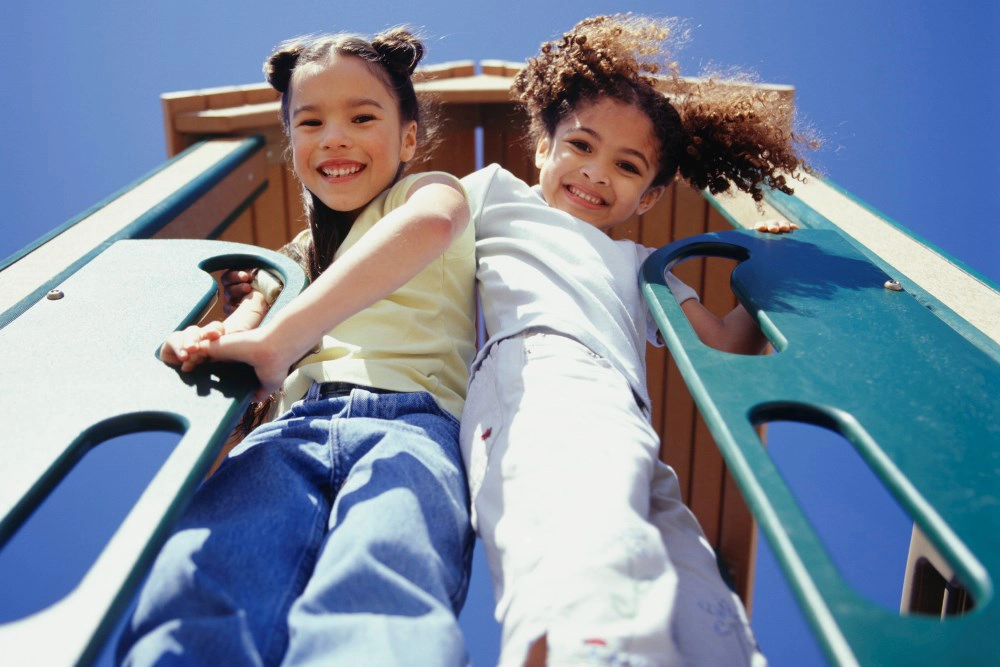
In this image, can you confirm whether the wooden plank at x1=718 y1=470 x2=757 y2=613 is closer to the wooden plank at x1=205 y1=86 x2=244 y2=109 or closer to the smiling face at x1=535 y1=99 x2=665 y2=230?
the smiling face at x1=535 y1=99 x2=665 y2=230

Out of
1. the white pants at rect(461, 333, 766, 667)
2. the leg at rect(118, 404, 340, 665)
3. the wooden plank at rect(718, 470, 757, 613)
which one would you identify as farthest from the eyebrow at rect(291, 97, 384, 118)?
the wooden plank at rect(718, 470, 757, 613)

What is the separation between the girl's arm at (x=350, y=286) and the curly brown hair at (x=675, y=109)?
0.56 m

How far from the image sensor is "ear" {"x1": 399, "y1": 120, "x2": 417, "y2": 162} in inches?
52.8

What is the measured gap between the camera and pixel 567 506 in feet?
2.50

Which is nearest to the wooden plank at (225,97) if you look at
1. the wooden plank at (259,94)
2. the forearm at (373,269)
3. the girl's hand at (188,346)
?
the wooden plank at (259,94)

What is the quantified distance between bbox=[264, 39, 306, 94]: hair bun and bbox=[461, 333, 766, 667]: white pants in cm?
59

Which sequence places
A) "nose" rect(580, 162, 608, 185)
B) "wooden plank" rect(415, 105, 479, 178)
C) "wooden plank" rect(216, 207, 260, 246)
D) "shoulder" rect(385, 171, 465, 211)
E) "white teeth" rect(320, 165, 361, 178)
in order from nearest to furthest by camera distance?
"shoulder" rect(385, 171, 465, 211) → "white teeth" rect(320, 165, 361, 178) → "nose" rect(580, 162, 608, 185) → "wooden plank" rect(216, 207, 260, 246) → "wooden plank" rect(415, 105, 479, 178)

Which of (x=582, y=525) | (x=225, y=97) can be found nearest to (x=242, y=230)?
(x=225, y=97)

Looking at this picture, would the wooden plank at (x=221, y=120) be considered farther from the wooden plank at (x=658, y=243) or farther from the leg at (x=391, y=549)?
the leg at (x=391, y=549)

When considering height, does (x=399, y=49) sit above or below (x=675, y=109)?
above

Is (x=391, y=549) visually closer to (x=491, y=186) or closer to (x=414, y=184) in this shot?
(x=414, y=184)

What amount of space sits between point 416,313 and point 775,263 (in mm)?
533

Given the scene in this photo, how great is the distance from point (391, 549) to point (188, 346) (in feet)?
1.06

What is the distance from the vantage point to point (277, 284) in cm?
120
